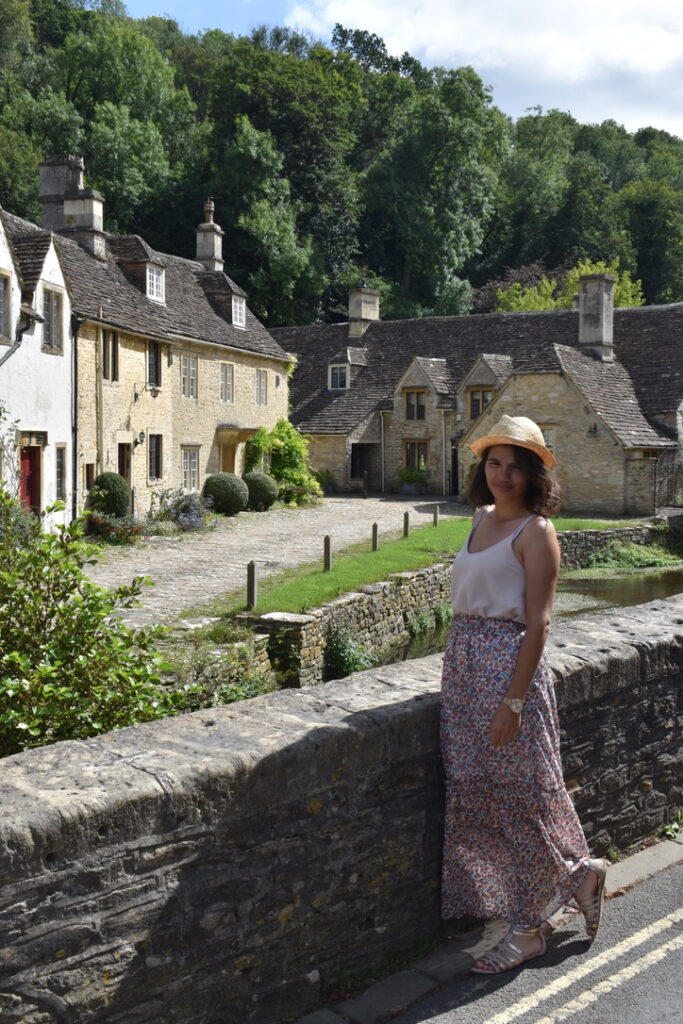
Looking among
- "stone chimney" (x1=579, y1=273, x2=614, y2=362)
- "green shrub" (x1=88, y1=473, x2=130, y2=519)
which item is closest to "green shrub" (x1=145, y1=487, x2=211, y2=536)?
"green shrub" (x1=88, y1=473, x2=130, y2=519)

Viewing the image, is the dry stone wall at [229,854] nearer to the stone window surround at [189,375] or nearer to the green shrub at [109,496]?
the green shrub at [109,496]

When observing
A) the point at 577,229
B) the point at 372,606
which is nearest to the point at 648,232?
the point at 577,229

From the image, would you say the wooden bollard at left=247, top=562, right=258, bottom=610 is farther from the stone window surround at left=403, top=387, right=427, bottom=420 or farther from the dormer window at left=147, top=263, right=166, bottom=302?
the stone window surround at left=403, top=387, right=427, bottom=420

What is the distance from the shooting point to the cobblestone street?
18.8m

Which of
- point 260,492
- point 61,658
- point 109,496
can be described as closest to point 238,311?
point 260,492

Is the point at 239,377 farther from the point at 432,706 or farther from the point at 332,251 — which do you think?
the point at 432,706

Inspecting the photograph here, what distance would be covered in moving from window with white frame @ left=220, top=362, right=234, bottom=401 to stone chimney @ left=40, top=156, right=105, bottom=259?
710 cm

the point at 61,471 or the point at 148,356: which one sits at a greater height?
the point at 148,356

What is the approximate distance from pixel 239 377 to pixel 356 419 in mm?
→ 9173

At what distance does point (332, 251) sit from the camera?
62875mm

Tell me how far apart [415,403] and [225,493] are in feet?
50.5

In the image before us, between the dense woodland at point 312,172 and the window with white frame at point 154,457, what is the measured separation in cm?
2688

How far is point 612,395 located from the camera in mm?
40688

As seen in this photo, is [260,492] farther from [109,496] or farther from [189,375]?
[109,496]
